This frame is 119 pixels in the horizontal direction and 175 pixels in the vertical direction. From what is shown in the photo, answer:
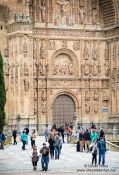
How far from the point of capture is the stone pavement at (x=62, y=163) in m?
31.6

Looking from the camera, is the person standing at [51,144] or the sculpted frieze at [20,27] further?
the sculpted frieze at [20,27]

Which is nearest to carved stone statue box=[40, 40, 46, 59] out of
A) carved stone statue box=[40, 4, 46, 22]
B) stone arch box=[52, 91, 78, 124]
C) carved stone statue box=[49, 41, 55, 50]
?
carved stone statue box=[49, 41, 55, 50]

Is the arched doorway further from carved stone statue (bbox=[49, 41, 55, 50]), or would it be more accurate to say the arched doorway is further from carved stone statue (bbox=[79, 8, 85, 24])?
Result: carved stone statue (bbox=[79, 8, 85, 24])

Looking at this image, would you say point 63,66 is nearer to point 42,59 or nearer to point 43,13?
point 42,59

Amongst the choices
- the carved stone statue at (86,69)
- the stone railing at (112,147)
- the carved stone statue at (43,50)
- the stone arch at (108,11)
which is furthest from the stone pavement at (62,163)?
the stone arch at (108,11)

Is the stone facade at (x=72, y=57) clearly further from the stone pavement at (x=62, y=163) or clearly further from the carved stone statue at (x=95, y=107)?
the stone pavement at (x=62, y=163)

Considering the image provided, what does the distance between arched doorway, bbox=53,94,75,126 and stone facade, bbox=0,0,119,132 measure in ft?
0.31

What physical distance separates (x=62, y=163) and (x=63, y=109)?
72.2 feet

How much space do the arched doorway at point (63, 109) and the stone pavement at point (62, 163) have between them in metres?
13.8

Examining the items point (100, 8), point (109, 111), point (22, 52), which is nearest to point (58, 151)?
point (22, 52)

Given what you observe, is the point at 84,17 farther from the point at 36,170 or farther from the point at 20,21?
the point at 36,170

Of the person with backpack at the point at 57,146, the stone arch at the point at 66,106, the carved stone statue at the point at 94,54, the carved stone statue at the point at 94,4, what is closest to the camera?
the person with backpack at the point at 57,146

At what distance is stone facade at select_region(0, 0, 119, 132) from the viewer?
55.3 meters

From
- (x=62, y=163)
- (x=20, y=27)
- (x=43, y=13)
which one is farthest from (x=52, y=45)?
(x=62, y=163)
